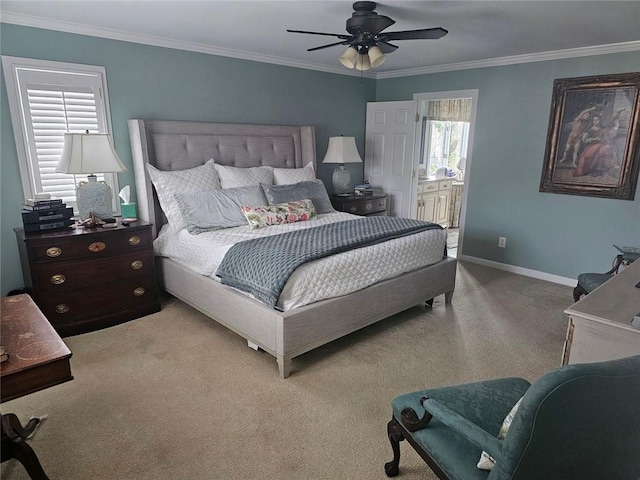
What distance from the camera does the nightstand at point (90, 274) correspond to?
113 inches

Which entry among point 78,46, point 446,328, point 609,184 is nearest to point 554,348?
point 446,328

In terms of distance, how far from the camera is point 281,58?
4480 millimetres

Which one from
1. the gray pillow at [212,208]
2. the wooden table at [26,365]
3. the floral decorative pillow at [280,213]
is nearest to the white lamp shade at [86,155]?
the gray pillow at [212,208]

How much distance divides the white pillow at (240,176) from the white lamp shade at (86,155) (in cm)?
105

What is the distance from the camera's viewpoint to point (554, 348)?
117 inches

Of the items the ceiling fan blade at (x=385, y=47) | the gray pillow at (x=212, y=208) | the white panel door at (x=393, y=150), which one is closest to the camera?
the ceiling fan blade at (x=385, y=47)

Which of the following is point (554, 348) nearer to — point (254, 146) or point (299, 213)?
point (299, 213)

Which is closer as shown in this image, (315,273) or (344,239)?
(315,273)

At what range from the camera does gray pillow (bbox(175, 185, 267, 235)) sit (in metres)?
3.42

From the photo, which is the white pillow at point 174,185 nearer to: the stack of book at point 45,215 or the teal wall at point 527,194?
the stack of book at point 45,215

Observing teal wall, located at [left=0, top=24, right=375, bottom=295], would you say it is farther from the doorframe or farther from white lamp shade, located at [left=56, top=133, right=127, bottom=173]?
the doorframe

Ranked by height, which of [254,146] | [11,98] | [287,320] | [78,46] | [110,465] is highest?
[78,46]

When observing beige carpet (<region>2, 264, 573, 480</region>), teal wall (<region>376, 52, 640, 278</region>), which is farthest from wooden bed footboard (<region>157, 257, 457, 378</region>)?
teal wall (<region>376, 52, 640, 278</region>)

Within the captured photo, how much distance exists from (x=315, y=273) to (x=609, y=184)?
10.7 ft
